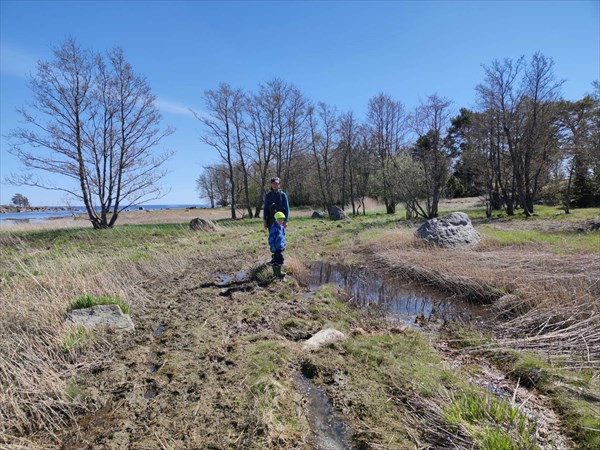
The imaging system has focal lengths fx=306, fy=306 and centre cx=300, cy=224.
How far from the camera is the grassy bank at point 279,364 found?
8.64 ft

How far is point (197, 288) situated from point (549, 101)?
2547cm

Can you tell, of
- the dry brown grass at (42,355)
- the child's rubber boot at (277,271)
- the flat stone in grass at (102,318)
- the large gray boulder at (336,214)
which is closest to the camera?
the dry brown grass at (42,355)

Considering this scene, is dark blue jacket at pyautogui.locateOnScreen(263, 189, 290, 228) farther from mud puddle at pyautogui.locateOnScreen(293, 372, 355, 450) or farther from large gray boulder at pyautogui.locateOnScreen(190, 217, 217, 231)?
large gray boulder at pyautogui.locateOnScreen(190, 217, 217, 231)

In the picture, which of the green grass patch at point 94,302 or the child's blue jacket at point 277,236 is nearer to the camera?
the green grass patch at point 94,302

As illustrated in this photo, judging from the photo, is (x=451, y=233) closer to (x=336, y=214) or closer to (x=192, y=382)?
(x=192, y=382)

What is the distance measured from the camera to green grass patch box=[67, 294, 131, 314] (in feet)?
15.8

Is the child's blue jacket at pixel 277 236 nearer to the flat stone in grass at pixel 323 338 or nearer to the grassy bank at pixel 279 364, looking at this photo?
the grassy bank at pixel 279 364

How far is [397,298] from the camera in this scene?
701 centimetres

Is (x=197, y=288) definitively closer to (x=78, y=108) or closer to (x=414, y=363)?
(x=414, y=363)

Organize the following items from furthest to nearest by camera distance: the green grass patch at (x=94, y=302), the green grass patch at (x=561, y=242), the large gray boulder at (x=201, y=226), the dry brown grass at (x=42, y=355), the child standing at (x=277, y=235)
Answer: the large gray boulder at (x=201, y=226)
the green grass patch at (x=561, y=242)
the child standing at (x=277, y=235)
the green grass patch at (x=94, y=302)
the dry brown grass at (x=42, y=355)

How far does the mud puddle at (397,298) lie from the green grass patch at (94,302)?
161 inches

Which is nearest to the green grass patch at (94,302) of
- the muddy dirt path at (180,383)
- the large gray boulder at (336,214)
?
the muddy dirt path at (180,383)

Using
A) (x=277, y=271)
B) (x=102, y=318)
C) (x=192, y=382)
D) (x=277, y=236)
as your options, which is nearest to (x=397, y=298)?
(x=277, y=271)

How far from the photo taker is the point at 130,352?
407 cm
